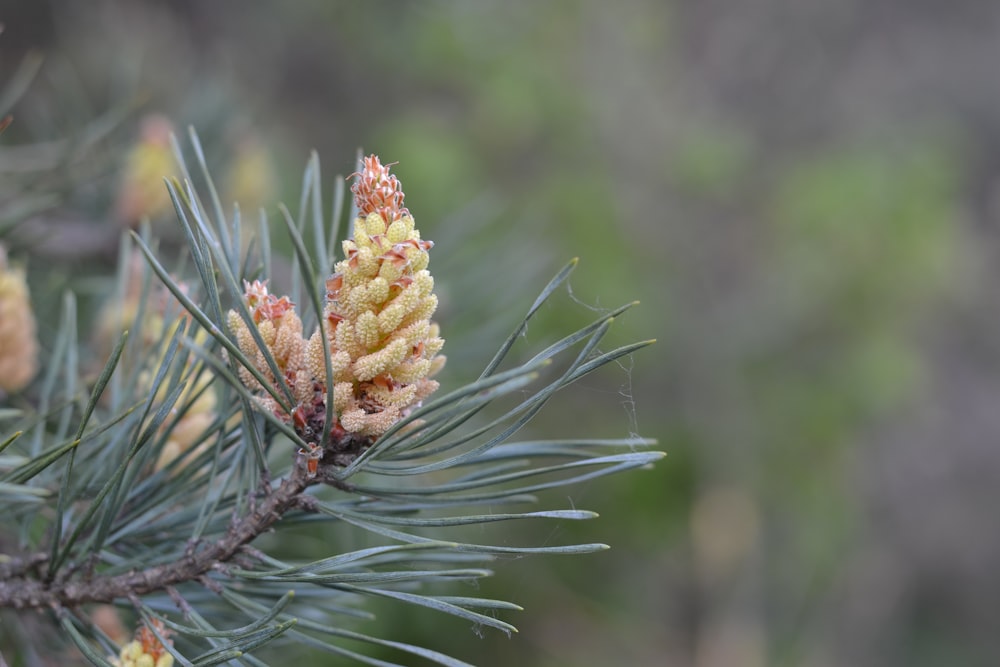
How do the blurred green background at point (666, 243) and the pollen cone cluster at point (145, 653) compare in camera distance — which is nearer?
the pollen cone cluster at point (145, 653)

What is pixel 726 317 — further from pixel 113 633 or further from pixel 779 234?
pixel 113 633

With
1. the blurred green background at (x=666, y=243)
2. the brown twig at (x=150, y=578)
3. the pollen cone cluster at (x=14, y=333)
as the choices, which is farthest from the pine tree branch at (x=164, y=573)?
the blurred green background at (x=666, y=243)

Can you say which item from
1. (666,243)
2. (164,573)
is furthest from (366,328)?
(666,243)

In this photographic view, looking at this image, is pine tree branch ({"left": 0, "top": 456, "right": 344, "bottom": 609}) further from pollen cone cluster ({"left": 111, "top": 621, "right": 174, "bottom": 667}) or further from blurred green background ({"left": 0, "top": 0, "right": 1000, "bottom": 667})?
blurred green background ({"left": 0, "top": 0, "right": 1000, "bottom": 667})

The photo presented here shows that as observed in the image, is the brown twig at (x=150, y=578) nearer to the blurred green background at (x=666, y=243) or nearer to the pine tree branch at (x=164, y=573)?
the pine tree branch at (x=164, y=573)

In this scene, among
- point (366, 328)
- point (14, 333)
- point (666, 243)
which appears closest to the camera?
point (366, 328)

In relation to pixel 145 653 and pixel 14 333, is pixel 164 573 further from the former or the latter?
pixel 14 333

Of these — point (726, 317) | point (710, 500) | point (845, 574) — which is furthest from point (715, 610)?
point (726, 317)
